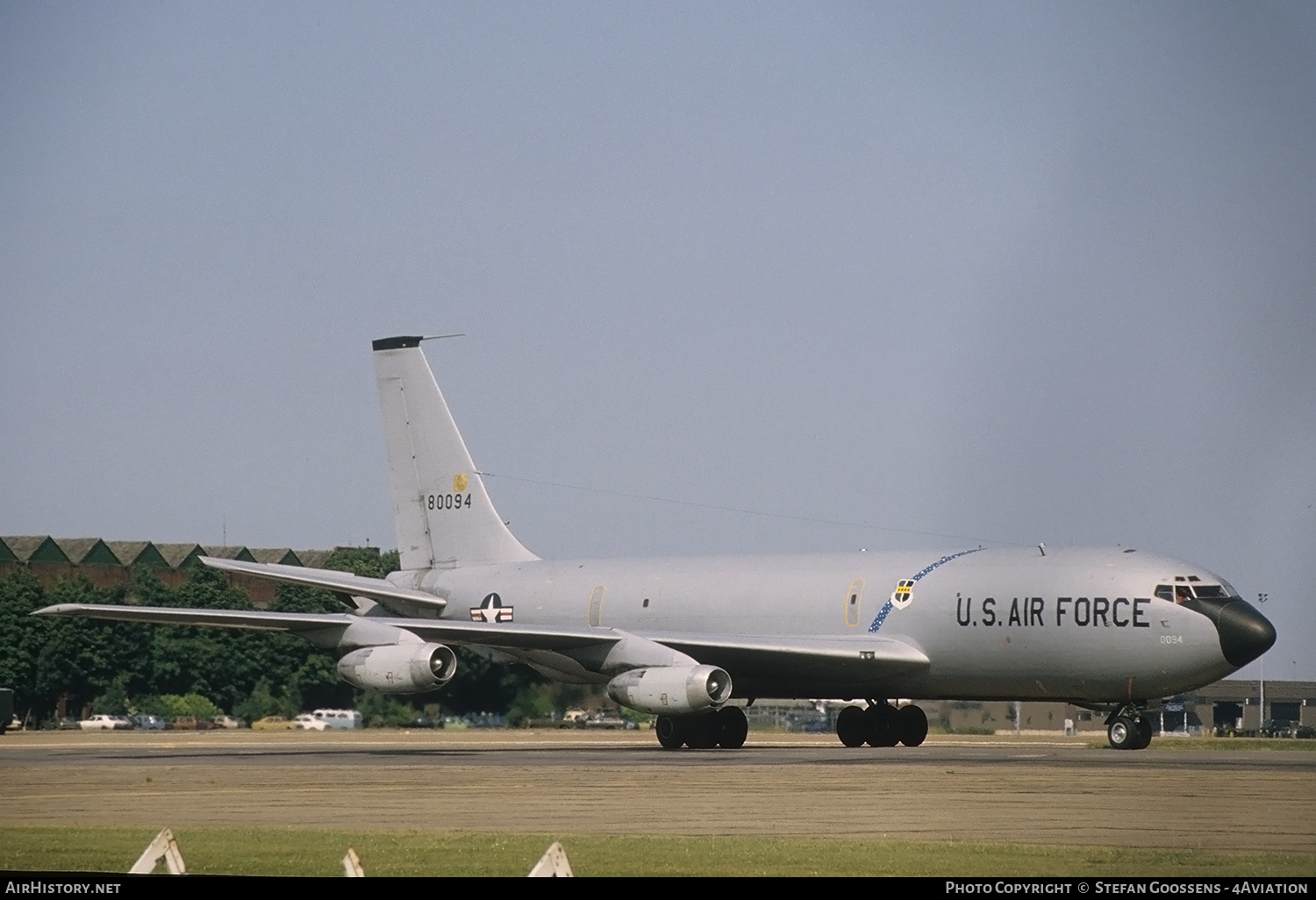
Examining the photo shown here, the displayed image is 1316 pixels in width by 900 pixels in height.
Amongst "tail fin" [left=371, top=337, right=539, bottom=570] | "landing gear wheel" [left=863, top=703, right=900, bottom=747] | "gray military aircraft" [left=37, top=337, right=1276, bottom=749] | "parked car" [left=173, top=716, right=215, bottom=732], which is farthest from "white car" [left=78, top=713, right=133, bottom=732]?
"landing gear wheel" [left=863, top=703, right=900, bottom=747]

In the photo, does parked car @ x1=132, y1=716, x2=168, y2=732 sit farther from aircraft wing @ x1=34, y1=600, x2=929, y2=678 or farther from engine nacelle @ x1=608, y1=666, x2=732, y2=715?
engine nacelle @ x1=608, y1=666, x2=732, y2=715

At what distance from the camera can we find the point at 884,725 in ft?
144

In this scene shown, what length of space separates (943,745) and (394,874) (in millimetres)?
32160

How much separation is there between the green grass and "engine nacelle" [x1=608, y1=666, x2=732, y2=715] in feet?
71.5

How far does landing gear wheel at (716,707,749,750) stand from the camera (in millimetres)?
42969

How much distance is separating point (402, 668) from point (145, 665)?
2300 centimetres

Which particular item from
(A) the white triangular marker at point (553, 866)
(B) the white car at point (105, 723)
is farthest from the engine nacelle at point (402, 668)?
(A) the white triangular marker at point (553, 866)

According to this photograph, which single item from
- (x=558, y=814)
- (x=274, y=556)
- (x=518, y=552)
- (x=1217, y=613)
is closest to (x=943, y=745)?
(x=1217, y=613)

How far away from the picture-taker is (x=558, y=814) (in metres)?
20.2

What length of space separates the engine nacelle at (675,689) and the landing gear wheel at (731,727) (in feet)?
10.7

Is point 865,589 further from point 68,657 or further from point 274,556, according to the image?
point 274,556

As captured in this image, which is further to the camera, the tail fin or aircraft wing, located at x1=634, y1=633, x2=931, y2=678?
the tail fin

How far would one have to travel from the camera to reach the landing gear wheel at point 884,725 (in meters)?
43.8
